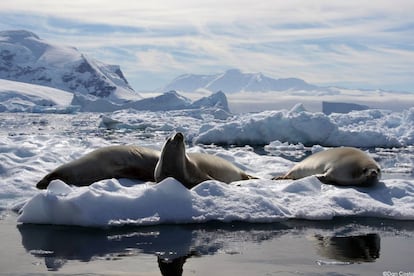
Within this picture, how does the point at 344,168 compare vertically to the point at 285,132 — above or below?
above

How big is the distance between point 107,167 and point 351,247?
3199mm

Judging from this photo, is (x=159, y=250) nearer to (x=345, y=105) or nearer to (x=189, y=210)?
(x=189, y=210)

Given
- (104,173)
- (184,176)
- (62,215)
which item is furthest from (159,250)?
(104,173)

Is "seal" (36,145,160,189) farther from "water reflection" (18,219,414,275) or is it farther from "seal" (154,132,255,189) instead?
"water reflection" (18,219,414,275)

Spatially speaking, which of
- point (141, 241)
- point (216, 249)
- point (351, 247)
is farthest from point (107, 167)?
point (351, 247)

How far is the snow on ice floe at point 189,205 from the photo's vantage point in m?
4.45

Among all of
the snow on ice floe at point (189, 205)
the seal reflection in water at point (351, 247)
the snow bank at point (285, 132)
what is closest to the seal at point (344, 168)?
the snow on ice floe at point (189, 205)

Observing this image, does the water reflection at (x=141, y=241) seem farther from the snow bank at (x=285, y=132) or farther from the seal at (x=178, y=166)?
the snow bank at (x=285, y=132)

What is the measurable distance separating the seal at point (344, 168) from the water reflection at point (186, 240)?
1.25m

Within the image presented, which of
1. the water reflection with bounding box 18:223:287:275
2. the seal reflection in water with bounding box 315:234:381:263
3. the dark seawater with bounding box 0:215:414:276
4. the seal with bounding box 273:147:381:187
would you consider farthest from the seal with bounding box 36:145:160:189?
the seal reflection in water with bounding box 315:234:381:263

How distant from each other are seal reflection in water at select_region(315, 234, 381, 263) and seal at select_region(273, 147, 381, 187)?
1790 millimetres

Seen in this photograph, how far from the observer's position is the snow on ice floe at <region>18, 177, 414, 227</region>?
4453 millimetres

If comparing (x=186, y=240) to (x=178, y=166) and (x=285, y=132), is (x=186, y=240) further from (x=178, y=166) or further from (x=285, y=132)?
(x=285, y=132)

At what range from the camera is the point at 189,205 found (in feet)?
15.3
